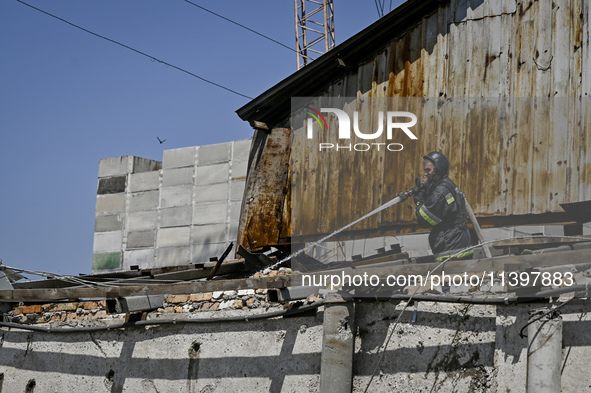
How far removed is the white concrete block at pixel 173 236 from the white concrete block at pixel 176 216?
12cm

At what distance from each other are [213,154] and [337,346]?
10.2 metres

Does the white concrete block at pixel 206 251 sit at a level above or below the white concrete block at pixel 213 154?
below

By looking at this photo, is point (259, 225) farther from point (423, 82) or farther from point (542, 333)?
point (542, 333)

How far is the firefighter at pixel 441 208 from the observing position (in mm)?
8758

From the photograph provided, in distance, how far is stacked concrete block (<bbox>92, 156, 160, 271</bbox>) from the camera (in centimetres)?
1741

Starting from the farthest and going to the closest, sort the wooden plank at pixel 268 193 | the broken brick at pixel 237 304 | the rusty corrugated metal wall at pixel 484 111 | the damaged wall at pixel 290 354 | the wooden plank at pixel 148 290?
the wooden plank at pixel 268 193, the rusty corrugated metal wall at pixel 484 111, the broken brick at pixel 237 304, the wooden plank at pixel 148 290, the damaged wall at pixel 290 354

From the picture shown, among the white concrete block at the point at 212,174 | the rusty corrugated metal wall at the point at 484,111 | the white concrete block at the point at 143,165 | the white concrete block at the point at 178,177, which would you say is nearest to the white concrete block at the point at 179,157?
the white concrete block at the point at 178,177

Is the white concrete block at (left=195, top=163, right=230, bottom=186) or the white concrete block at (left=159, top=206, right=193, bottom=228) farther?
the white concrete block at (left=159, top=206, right=193, bottom=228)

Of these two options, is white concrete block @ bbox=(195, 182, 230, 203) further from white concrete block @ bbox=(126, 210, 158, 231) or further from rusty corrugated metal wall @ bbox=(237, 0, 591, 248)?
rusty corrugated metal wall @ bbox=(237, 0, 591, 248)

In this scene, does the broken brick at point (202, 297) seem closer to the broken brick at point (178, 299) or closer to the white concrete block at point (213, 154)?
the broken brick at point (178, 299)

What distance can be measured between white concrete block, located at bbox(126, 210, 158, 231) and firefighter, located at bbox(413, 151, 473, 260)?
9.11 meters

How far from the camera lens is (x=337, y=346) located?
6.55 meters

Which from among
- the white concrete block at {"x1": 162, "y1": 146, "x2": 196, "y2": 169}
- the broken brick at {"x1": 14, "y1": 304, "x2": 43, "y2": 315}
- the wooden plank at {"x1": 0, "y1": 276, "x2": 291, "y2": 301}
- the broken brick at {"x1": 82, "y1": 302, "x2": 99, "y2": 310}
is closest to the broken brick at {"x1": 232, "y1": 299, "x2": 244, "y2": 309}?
the wooden plank at {"x1": 0, "y1": 276, "x2": 291, "y2": 301}

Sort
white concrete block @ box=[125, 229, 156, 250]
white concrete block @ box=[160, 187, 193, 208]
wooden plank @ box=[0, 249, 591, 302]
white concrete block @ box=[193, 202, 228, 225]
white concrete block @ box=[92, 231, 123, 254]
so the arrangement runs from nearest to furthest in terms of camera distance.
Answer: wooden plank @ box=[0, 249, 591, 302], white concrete block @ box=[193, 202, 228, 225], white concrete block @ box=[160, 187, 193, 208], white concrete block @ box=[125, 229, 156, 250], white concrete block @ box=[92, 231, 123, 254]
